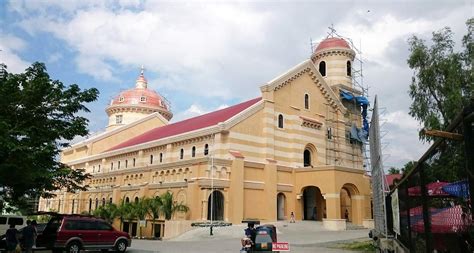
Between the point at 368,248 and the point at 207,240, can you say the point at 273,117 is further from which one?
the point at 368,248

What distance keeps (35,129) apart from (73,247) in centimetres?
543

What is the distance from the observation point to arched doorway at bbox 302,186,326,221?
39500 millimetres

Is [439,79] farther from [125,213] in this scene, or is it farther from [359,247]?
[125,213]

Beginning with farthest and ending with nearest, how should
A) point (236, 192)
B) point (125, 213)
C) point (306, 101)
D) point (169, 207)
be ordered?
1. point (306, 101)
2. point (236, 192)
3. point (125, 213)
4. point (169, 207)

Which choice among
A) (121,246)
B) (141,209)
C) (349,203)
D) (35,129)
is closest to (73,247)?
(121,246)

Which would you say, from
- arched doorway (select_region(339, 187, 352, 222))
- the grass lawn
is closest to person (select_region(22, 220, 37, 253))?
the grass lawn

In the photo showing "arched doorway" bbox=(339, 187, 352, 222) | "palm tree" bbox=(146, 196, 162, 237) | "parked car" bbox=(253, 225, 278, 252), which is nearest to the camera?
"parked car" bbox=(253, 225, 278, 252)

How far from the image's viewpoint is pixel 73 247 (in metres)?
18.1

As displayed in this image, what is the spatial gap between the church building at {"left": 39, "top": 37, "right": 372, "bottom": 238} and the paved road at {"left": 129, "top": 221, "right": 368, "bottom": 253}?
1.96m

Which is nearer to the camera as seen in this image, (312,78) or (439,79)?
(439,79)

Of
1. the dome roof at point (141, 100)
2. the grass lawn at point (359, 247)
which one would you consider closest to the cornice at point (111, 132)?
the dome roof at point (141, 100)

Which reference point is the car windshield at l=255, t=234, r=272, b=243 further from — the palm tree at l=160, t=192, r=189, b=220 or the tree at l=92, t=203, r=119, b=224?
the tree at l=92, t=203, r=119, b=224

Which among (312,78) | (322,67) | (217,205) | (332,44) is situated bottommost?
(217,205)

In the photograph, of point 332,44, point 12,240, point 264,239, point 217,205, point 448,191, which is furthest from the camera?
point 332,44
